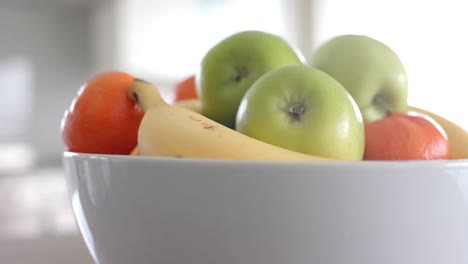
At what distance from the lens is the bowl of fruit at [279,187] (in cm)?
27

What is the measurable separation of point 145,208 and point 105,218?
46 mm

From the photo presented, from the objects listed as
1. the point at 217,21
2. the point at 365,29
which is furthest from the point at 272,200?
the point at 217,21

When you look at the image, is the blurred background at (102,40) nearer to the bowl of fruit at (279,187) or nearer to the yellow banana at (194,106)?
the yellow banana at (194,106)

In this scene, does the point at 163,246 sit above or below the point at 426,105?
above

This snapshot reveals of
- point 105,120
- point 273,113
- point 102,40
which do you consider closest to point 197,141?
point 273,113

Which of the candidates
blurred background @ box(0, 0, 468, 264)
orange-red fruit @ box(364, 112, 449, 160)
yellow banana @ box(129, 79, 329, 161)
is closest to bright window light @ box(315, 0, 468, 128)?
blurred background @ box(0, 0, 468, 264)

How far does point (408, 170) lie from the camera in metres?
0.27

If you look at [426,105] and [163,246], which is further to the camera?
[426,105]

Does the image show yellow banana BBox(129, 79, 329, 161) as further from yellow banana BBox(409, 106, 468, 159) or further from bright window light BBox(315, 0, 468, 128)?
bright window light BBox(315, 0, 468, 128)

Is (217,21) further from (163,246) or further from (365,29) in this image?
(163,246)

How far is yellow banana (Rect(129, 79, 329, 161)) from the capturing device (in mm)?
329

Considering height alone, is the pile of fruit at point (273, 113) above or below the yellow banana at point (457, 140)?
above

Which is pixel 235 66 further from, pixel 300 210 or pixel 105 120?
pixel 300 210

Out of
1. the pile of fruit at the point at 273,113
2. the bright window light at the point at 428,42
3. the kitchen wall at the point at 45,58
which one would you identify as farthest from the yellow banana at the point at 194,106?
the kitchen wall at the point at 45,58
